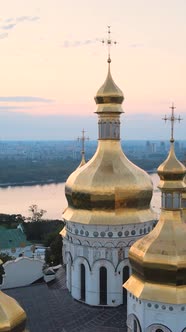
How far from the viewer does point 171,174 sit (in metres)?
7.67

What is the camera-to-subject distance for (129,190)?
9.57m

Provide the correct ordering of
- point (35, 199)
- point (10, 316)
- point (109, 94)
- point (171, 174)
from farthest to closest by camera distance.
Result: point (35, 199) → point (109, 94) → point (171, 174) → point (10, 316)

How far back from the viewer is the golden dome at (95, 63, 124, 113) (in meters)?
10.1

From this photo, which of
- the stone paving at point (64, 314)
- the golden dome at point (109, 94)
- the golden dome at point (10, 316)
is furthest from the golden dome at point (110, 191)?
the golden dome at point (10, 316)

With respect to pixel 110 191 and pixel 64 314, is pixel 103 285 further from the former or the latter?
pixel 110 191

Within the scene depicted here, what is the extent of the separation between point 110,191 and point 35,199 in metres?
39.9

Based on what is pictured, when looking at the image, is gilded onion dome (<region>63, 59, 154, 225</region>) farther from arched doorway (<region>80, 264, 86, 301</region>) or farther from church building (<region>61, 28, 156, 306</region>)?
arched doorway (<region>80, 264, 86, 301</region>)

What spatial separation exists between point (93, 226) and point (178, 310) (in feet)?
9.09

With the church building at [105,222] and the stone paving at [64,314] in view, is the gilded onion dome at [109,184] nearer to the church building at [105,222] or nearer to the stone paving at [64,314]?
A: the church building at [105,222]

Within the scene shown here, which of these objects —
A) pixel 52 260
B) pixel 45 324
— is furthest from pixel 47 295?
pixel 52 260

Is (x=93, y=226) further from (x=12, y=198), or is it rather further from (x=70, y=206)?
(x=12, y=198)

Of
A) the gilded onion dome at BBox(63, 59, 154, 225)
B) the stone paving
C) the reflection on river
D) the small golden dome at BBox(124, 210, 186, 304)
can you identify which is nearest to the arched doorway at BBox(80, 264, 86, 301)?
the stone paving

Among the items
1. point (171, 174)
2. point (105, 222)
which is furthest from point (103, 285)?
point (171, 174)

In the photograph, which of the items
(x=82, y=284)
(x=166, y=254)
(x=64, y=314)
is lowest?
(x=64, y=314)
